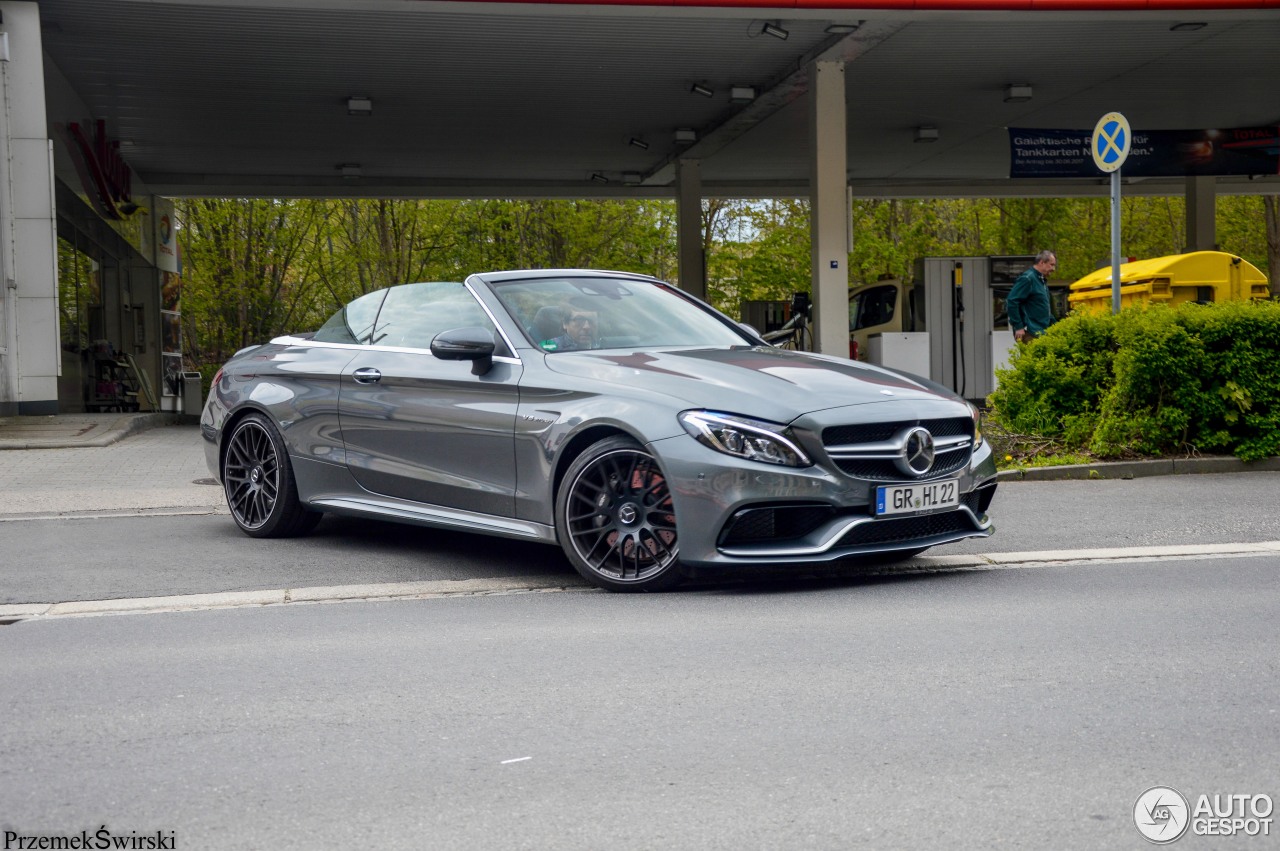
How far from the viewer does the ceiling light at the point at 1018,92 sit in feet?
80.8

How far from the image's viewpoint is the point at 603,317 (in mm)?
7352

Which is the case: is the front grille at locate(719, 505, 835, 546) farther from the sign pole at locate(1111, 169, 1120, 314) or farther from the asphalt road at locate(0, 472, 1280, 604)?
the sign pole at locate(1111, 169, 1120, 314)

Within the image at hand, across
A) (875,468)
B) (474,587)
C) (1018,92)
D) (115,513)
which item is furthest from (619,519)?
(1018,92)

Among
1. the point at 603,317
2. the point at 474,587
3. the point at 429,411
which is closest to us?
the point at 474,587

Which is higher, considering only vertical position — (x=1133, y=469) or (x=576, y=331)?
(x=576, y=331)

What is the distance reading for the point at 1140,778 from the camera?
11.6 ft

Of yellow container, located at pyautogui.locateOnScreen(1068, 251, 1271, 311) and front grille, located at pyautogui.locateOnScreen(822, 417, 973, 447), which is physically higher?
yellow container, located at pyautogui.locateOnScreen(1068, 251, 1271, 311)

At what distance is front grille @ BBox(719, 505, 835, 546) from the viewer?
236 inches

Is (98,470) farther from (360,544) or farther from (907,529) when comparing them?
(907,529)

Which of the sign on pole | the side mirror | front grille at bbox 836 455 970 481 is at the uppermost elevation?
the sign on pole

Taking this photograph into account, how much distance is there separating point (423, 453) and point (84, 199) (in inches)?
733

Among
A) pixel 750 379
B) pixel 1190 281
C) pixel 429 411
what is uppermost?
pixel 1190 281

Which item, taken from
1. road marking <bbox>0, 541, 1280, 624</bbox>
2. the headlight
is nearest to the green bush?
road marking <bbox>0, 541, 1280, 624</bbox>

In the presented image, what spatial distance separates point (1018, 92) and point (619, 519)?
20.6 m
